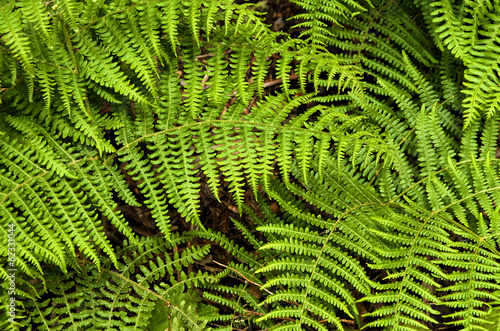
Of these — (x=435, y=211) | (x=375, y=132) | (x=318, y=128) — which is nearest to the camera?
(x=318, y=128)

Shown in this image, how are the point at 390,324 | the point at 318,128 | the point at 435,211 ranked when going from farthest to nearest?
the point at 435,211 → the point at 318,128 → the point at 390,324

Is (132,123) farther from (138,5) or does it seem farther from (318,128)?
(318,128)

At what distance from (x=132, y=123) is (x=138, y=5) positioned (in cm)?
78

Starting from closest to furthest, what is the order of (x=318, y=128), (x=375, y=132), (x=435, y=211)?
(x=318, y=128)
(x=435, y=211)
(x=375, y=132)

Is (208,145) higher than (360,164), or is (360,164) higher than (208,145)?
(208,145)

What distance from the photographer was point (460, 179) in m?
2.55

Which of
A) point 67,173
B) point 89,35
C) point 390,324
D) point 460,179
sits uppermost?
point 89,35

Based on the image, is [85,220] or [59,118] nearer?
[85,220]

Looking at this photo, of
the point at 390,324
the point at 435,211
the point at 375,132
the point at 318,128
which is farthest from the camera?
the point at 375,132

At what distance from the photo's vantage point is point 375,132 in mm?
2830

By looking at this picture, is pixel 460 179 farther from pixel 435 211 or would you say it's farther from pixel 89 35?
pixel 89 35

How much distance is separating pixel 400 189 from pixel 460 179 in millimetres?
437

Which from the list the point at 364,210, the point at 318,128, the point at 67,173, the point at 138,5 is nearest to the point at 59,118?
the point at 67,173

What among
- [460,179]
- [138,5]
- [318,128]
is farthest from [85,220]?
[460,179]
